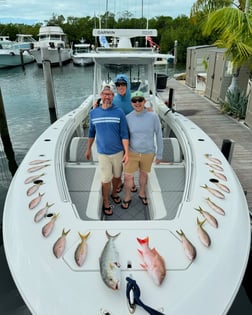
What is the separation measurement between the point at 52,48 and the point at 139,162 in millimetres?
34879

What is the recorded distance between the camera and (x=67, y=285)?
1.65 metres

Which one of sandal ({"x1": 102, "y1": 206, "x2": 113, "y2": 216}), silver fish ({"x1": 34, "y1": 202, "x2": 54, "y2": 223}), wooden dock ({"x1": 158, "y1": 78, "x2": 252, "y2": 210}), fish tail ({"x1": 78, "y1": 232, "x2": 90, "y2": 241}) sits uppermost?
silver fish ({"x1": 34, "y1": 202, "x2": 54, "y2": 223})

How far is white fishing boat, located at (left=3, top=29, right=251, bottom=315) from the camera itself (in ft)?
5.30

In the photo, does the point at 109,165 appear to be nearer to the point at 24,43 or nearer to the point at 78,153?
the point at 78,153

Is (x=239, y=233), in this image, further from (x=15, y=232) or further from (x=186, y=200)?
(x=15, y=232)

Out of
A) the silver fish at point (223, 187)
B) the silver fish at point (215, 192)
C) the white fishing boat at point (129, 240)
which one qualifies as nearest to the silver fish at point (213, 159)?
the white fishing boat at point (129, 240)

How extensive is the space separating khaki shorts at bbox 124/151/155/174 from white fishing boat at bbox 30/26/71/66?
89.3 feet

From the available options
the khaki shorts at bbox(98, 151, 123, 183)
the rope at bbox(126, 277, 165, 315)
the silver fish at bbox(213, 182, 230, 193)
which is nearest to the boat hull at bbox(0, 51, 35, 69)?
the khaki shorts at bbox(98, 151, 123, 183)

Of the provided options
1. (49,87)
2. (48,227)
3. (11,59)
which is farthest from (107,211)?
(11,59)

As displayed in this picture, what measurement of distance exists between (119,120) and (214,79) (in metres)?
7.70

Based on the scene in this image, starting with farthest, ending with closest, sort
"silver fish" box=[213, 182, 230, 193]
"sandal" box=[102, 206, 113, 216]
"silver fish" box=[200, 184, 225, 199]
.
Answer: "sandal" box=[102, 206, 113, 216], "silver fish" box=[213, 182, 230, 193], "silver fish" box=[200, 184, 225, 199]

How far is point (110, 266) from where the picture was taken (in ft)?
5.59

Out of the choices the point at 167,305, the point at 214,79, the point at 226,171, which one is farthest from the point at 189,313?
the point at 214,79

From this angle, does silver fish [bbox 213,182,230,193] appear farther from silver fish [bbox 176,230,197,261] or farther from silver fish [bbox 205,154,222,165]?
silver fish [bbox 176,230,197,261]
